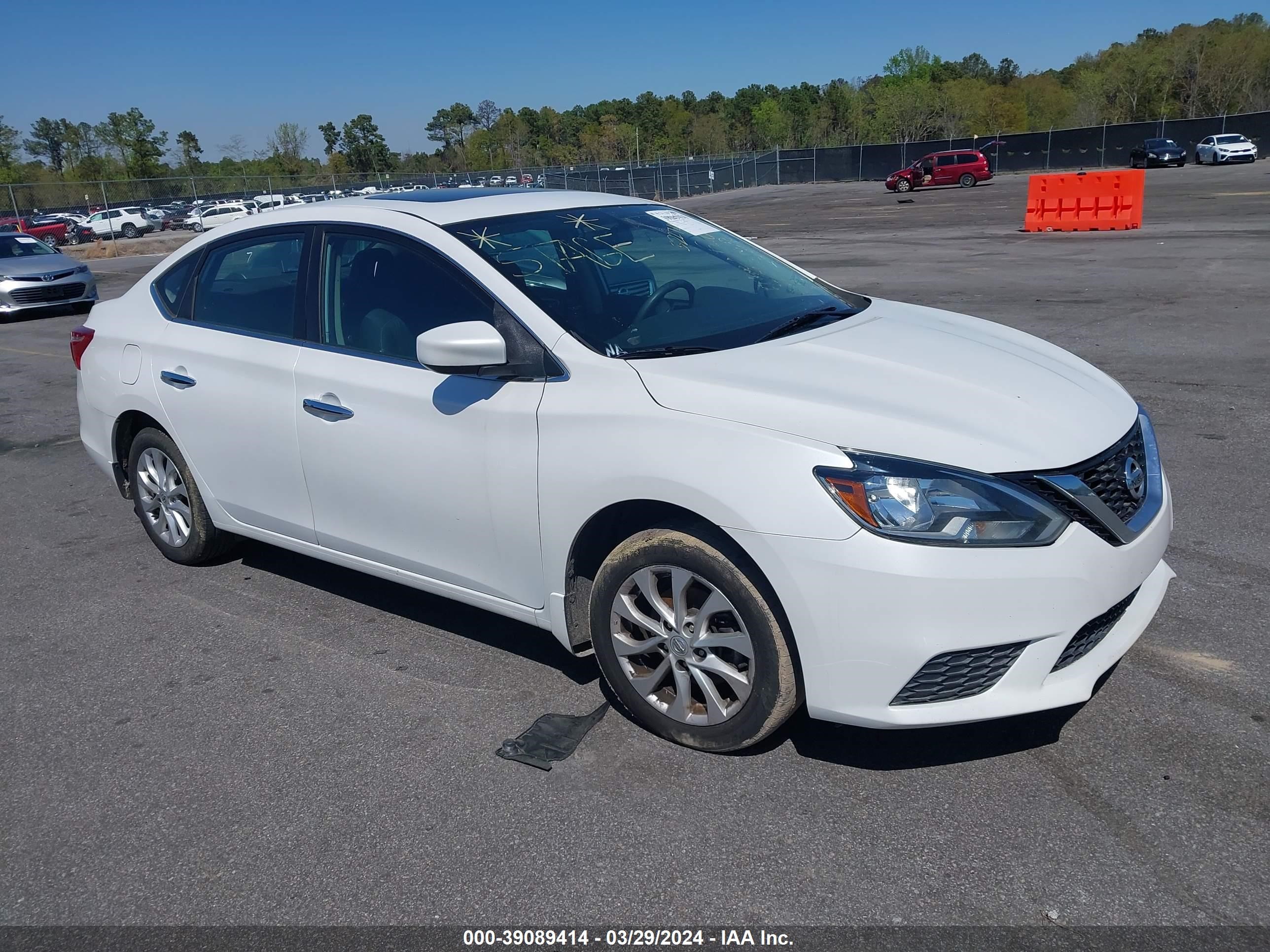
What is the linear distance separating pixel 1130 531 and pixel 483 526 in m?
2.10

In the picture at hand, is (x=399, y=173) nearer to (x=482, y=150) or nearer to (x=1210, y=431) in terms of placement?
(x=1210, y=431)

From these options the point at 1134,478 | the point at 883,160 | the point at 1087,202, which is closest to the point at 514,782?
the point at 1134,478

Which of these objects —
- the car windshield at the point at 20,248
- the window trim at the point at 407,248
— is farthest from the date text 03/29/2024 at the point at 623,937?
the car windshield at the point at 20,248

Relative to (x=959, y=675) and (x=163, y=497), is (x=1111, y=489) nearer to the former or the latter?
(x=959, y=675)

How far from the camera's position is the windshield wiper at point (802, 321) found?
12.4ft

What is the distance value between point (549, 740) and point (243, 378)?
2.16m

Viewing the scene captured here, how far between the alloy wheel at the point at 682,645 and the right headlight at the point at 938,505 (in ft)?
1.76

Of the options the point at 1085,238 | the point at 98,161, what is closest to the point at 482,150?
the point at 98,161

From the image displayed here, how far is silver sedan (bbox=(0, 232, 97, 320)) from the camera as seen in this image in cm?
1738

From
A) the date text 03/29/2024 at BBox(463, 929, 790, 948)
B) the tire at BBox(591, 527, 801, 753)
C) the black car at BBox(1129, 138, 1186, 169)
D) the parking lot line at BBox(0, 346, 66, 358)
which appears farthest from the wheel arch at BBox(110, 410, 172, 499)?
the black car at BBox(1129, 138, 1186, 169)

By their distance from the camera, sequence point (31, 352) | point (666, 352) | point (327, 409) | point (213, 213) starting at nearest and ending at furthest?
1. point (666, 352)
2. point (327, 409)
3. point (31, 352)
4. point (213, 213)

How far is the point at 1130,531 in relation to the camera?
3068 mm

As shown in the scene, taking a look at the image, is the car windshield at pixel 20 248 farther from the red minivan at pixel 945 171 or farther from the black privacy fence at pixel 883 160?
the red minivan at pixel 945 171

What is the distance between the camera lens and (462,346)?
3.44 meters
